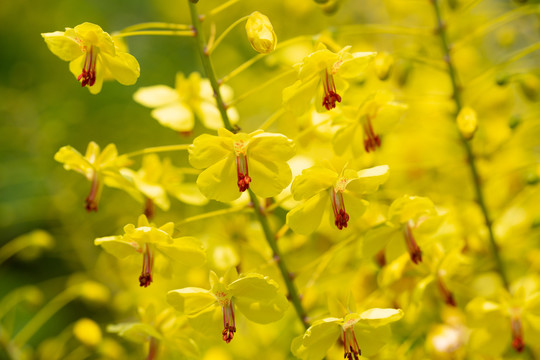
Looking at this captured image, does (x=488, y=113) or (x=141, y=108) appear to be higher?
(x=141, y=108)

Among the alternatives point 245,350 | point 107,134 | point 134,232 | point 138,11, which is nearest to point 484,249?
point 245,350

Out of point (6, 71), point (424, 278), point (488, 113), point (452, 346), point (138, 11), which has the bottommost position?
point (452, 346)

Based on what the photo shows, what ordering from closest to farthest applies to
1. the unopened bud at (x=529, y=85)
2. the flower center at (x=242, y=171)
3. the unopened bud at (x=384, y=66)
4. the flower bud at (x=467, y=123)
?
the flower center at (x=242, y=171) < the flower bud at (x=467, y=123) < the unopened bud at (x=384, y=66) < the unopened bud at (x=529, y=85)

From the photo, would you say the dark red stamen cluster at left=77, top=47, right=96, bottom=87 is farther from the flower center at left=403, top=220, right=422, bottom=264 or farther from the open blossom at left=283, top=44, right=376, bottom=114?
the flower center at left=403, top=220, right=422, bottom=264

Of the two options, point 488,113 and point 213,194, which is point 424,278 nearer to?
point 213,194

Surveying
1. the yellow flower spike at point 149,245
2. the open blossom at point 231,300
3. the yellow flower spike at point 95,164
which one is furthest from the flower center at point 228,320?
the yellow flower spike at point 95,164

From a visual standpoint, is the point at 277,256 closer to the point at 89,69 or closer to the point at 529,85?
the point at 89,69

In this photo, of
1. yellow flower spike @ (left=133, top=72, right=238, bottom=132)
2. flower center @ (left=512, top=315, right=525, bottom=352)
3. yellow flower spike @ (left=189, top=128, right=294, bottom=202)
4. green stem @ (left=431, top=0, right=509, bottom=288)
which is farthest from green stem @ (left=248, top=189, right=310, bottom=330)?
green stem @ (left=431, top=0, right=509, bottom=288)

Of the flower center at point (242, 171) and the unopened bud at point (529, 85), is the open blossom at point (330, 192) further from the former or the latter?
the unopened bud at point (529, 85)
